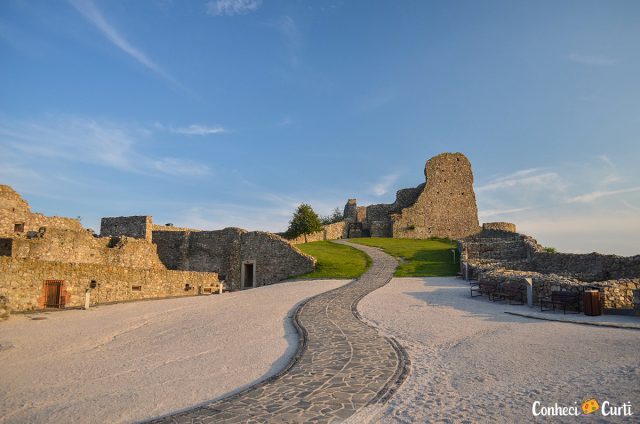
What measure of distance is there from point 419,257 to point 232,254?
54.1 ft

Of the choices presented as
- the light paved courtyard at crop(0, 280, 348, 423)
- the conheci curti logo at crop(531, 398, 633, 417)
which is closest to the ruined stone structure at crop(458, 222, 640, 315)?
the conheci curti logo at crop(531, 398, 633, 417)

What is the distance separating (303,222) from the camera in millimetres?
46438

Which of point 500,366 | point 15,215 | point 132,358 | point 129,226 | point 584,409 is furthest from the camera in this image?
point 129,226

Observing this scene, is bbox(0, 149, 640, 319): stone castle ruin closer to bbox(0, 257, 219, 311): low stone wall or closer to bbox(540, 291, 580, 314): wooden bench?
bbox(0, 257, 219, 311): low stone wall

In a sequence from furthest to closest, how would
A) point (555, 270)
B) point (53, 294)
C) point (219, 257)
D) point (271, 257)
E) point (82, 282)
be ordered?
point (219, 257) < point (271, 257) < point (555, 270) < point (82, 282) < point (53, 294)

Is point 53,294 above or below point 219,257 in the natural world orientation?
below

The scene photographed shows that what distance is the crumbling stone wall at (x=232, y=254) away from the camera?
104 feet

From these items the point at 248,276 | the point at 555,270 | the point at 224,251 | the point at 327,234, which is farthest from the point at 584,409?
the point at 327,234

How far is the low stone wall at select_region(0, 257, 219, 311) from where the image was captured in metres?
16.3

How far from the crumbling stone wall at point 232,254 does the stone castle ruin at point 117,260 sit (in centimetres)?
8

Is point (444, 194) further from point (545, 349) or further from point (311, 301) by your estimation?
point (545, 349)

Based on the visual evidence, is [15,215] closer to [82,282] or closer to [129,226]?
[129,226]

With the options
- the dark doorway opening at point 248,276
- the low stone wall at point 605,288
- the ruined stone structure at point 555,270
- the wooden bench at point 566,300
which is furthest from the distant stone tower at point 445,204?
the wooden bench at point 566,300

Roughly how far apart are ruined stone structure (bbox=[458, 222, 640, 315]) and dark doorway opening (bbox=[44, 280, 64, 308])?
19.6m
